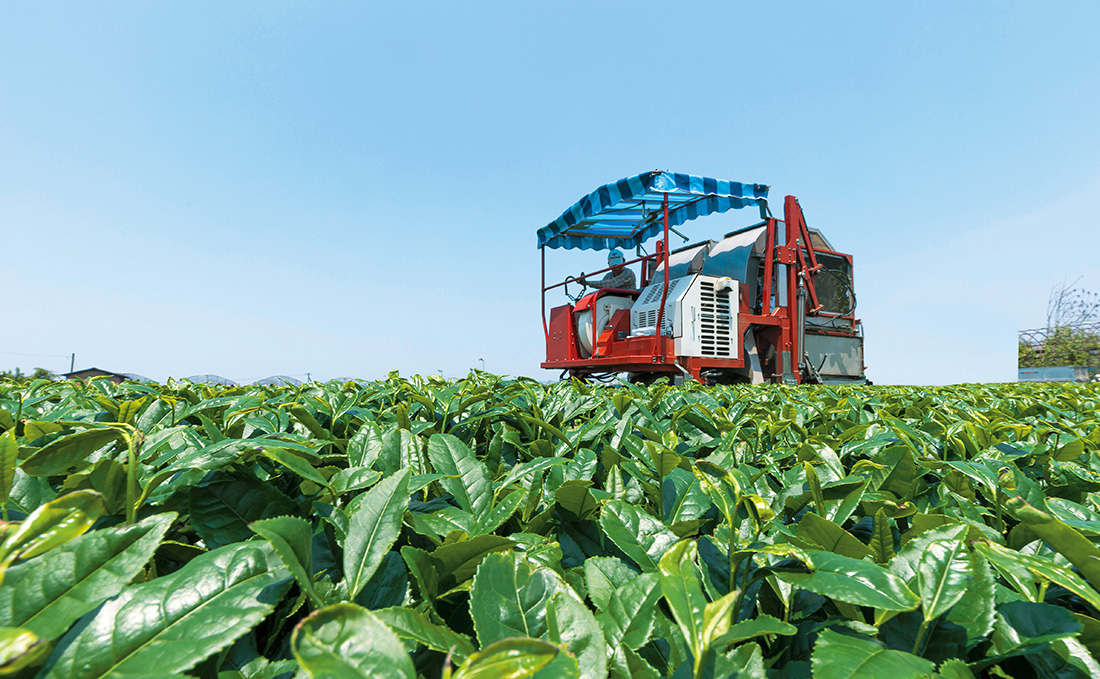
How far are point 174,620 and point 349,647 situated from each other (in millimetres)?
176

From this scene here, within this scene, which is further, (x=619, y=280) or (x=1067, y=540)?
(x=619, y=280)

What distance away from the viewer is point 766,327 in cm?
966

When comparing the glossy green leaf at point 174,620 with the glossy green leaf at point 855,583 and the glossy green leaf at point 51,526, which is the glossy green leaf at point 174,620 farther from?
the glossy green leaf at point 855,583

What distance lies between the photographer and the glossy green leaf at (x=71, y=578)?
0.39 metres

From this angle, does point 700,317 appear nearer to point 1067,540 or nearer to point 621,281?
point 621,281

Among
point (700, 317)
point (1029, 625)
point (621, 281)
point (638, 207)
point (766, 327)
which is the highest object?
point (638, 207)

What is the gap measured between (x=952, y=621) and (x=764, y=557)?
0.59 ft

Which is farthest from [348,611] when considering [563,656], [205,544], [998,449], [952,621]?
[998,449]

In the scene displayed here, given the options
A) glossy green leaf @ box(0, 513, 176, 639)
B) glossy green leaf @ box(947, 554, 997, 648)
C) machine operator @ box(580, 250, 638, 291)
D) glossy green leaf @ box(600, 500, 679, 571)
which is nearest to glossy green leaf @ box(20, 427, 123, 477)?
glossy green leaf @ box(0, 513, 176, 639)

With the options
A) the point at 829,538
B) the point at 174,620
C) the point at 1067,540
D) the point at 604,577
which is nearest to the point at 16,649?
the point at 174,620

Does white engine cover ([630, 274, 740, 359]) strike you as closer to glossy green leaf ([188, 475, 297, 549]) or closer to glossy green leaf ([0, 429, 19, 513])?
glossy green leaf ([188, 475, 297, 549])

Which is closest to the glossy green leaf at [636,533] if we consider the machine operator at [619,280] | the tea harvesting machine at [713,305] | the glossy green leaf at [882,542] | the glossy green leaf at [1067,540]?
the glossy green leaf at [882,542]

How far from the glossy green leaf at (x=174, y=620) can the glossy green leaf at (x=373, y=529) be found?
0.06 m

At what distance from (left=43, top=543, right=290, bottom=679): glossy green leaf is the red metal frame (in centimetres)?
824
